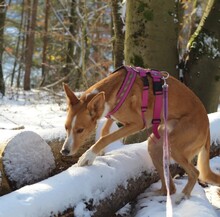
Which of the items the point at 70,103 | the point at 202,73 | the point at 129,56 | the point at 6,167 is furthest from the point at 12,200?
the point at 202,73

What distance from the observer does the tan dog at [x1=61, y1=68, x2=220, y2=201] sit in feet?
13.6

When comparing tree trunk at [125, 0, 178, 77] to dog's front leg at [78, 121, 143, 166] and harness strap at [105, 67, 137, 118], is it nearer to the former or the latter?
harness strap at [105, 67, 137, 118]

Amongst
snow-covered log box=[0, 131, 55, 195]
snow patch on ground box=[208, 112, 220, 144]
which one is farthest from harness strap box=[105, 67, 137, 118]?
snow patch on ground box=[208, 112, 220, 144]

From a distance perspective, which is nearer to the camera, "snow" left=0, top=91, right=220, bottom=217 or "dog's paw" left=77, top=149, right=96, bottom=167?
"snow" left=0, top=91, right=220, bottom=217

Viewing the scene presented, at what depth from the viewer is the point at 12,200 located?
308 cm

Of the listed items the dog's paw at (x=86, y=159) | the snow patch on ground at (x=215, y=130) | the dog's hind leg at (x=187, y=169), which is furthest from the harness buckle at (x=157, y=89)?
the snow patch on ground at (x=215, y=130)

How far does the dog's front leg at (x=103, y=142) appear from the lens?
4016 mm

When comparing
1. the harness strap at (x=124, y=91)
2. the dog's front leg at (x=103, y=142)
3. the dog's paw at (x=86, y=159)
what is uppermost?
the harness strap at (x=124, y=91)

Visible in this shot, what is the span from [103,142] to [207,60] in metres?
3.13

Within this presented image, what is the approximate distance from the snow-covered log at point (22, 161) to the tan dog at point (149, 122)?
36 cm

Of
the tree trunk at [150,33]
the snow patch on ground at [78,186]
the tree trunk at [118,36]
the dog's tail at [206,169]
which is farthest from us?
the tree trunk at [118,36]

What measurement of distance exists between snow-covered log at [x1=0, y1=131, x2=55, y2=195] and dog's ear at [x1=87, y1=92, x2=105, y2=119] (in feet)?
2.15

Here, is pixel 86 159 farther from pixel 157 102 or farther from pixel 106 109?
pixel 157 102

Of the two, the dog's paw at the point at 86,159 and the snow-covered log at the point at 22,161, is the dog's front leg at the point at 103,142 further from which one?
the snow-covered log at the point at 22,161
